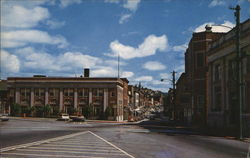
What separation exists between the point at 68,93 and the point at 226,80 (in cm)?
4451

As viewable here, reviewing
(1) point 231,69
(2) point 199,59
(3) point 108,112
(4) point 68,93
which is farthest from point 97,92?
(1) point 231,69

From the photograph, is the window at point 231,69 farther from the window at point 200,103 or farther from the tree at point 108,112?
the tree at point 108,112

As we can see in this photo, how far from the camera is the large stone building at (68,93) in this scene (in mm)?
71938

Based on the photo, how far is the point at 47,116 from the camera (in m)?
71.3

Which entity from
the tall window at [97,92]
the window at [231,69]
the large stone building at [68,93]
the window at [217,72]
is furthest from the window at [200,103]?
the tall window at [97,92]

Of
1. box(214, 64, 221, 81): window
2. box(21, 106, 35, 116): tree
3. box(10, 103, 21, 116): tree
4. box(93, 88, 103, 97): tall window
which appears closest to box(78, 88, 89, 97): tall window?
box(93, 88, 103, 97): tall window

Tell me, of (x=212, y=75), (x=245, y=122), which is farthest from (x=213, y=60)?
(x=245, y=122)

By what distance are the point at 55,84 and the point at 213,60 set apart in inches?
1698

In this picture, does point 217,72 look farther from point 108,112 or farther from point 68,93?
point 68,93

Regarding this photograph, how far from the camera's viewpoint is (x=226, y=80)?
36719 millimetres

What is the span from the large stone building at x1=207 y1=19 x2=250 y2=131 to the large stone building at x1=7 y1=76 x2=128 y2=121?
33.1 meters

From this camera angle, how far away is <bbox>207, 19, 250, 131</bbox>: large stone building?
31.3m

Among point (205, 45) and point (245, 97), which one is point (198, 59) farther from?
point (245, 97)

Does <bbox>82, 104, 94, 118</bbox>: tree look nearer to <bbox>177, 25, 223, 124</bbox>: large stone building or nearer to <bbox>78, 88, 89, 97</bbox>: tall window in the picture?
<bbox>78, 88, 89, 97</bbox>: tall window
